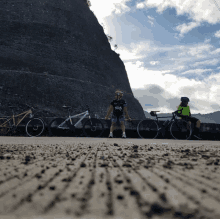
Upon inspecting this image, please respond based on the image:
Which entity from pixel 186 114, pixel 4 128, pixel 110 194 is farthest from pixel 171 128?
pixel 110 194

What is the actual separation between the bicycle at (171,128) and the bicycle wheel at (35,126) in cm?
426

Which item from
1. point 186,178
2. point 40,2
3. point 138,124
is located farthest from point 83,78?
point 186,178

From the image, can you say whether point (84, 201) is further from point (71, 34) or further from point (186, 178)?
point (71, 34)

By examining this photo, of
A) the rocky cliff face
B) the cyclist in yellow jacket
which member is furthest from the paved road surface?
the rocky cliff face

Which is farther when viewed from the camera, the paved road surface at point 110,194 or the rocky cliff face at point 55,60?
the rocky cliff face at point 55,60

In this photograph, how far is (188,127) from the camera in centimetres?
914

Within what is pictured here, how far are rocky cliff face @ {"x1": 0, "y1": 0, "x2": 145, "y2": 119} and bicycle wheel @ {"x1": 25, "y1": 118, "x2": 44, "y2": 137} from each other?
37.1ft

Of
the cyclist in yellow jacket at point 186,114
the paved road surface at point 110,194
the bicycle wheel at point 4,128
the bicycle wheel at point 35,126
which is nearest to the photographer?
the paved road surface at point 110,194

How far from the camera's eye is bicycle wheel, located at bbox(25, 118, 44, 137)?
995 centimetres

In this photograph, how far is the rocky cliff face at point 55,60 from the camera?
22.7m

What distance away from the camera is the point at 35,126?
9.95 m

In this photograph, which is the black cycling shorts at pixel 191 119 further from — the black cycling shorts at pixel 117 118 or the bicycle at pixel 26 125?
the bicycle at pixel 26 125

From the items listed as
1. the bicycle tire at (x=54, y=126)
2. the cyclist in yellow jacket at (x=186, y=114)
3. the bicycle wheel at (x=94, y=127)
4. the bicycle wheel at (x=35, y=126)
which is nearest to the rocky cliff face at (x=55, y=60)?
the bicycle wheel at (x=35, y=126)

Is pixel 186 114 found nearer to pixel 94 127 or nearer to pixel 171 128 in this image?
pixel 171 128
